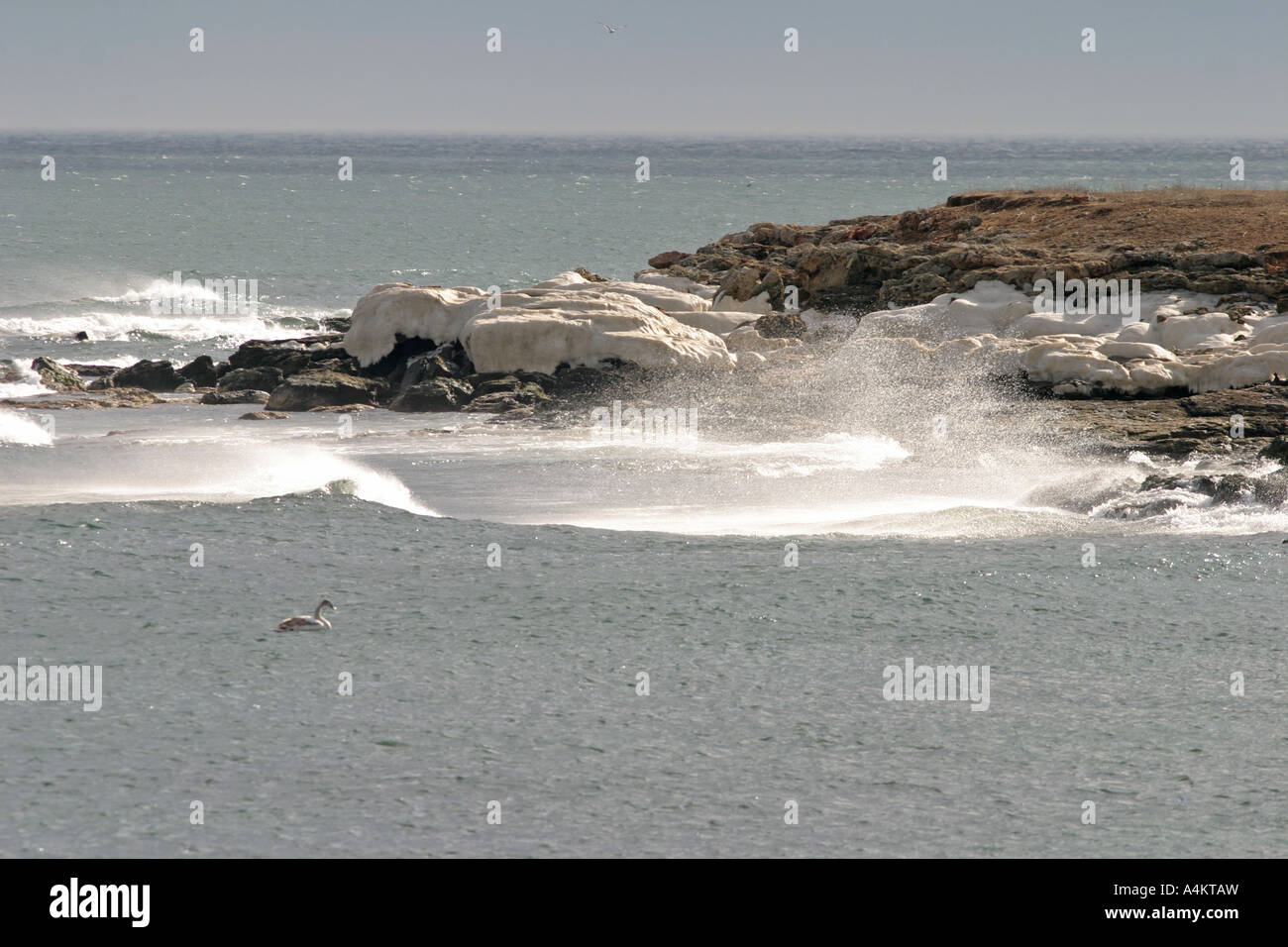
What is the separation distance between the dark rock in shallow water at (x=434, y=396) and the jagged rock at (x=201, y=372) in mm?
6518

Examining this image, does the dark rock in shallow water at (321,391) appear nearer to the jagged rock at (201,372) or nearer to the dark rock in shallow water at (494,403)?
the dark rock in shallow water at (494,403)

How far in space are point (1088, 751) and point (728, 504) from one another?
36.5 feet

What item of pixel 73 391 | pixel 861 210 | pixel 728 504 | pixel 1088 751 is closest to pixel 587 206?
pixel 861 210

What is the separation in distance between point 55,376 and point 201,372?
11.4ft

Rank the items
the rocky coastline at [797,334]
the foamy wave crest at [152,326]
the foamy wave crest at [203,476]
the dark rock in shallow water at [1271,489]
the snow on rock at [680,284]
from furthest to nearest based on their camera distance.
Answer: the foamy wave crest at [152,326], the snow on rock at [680,284], the rocky coastline at [797,334], the foamy wave crest at [203,476], the dark rock in shallow water at [1271,489]

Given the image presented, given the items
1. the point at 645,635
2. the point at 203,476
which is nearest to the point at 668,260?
the point at 203,476

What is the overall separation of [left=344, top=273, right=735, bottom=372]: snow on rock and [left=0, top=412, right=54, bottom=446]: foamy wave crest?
27.4ft

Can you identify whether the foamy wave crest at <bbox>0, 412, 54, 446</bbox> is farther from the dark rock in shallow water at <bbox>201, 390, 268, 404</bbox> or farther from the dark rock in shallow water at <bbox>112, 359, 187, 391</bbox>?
the dark rock in shallow water at <bbox>112, 359, 187, 391</bbox>

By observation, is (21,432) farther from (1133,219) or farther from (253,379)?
(1133,219)

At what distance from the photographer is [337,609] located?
786 inches

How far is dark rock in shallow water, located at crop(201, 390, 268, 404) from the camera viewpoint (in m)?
37.3

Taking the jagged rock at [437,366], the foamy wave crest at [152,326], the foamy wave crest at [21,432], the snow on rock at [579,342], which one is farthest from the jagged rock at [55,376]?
the snow on rock at [579,342]

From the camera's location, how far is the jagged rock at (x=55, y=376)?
130ft

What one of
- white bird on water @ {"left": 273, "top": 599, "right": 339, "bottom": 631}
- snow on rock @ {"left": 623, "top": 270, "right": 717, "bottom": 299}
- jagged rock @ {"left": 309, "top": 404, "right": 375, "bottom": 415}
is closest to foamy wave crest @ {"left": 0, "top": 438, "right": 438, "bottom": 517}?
jagged rock @ {"left": 309, "top": 404, "right": 375, "bottom": 415}
